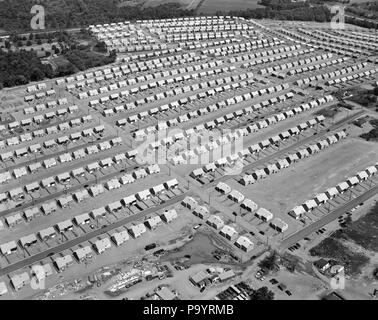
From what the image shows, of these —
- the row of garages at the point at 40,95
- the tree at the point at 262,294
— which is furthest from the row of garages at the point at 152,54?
the tree at the point at 262,294

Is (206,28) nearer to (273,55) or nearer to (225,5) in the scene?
(273,55)

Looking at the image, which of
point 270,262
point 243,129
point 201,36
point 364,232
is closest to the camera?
point 270,262

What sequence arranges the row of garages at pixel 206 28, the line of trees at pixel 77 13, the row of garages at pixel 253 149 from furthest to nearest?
the line of trees at pixel 77 13, the row of garages at pixel 206 28, the row of garages at pixel 253 149

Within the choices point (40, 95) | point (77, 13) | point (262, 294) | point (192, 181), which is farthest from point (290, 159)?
point (77, 13)

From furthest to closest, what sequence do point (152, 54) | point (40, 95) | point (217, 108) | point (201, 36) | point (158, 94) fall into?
1. point (201, 36)
2. point (152, 54)
3. point (40, 95)
4. point (158, 94)
5. point (217, 108)

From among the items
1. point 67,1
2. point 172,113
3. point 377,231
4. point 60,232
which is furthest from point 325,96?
point 67,1

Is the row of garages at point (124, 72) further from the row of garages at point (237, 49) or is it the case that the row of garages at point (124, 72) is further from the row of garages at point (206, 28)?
the row of garages at point (206, 28)

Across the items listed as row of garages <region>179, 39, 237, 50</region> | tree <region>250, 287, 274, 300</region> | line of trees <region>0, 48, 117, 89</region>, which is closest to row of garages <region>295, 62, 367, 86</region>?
row of garages <region>179, 39, 237, 50</region>

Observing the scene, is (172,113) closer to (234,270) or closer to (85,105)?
(85,105)
